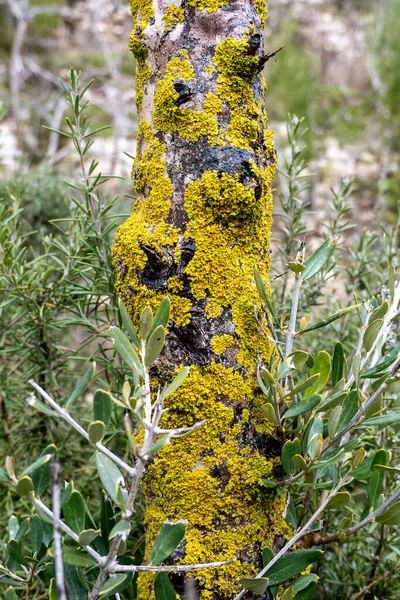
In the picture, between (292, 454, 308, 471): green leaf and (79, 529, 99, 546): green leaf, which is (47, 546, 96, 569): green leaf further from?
(292, 454, 308, 471): green leaf

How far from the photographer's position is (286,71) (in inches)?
259

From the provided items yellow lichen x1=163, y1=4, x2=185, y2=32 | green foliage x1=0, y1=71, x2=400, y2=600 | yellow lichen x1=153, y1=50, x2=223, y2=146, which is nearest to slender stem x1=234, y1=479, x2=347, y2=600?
green foliage x1=0, y1=71, x2=400, y2=600

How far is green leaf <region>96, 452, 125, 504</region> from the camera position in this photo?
2.29ft

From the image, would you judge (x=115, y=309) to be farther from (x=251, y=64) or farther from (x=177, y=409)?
(x=251, y=64)

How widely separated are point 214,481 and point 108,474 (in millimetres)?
241

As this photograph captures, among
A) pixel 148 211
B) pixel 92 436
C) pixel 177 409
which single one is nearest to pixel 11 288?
pixel 148 211

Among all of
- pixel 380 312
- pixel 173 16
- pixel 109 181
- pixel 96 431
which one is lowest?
pixel 96 431

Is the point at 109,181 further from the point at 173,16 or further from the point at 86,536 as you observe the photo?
the point at 86,536

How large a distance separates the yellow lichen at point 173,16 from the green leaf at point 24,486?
0.77 m

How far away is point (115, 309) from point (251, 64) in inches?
21.9

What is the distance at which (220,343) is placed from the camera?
0.92 meters

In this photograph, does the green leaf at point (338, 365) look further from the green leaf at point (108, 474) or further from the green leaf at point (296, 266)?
the green leaf at point (108, 474)

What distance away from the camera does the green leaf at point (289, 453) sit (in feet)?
2.79

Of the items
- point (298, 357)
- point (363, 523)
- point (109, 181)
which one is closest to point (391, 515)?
point (363, 523)
